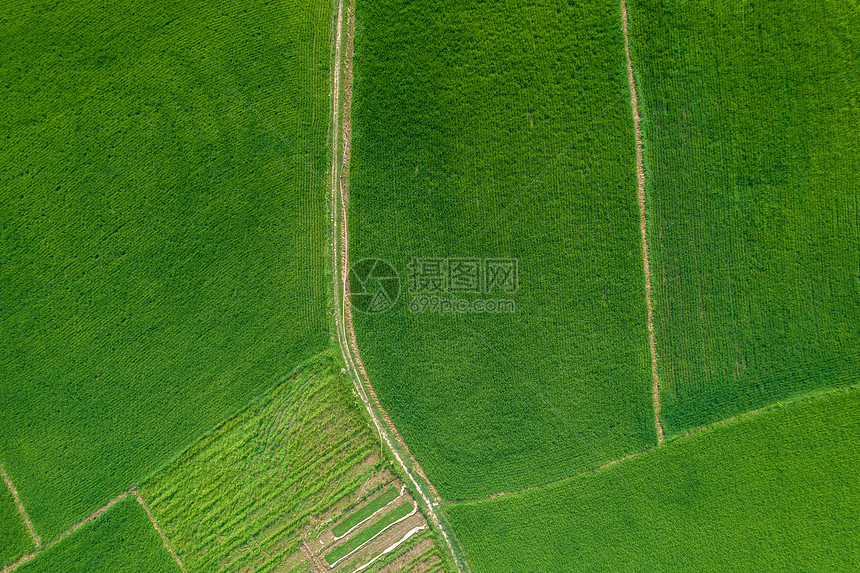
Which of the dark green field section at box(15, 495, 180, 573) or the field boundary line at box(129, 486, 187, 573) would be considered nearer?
the dark green field section at box(15, 495, 180, 573)

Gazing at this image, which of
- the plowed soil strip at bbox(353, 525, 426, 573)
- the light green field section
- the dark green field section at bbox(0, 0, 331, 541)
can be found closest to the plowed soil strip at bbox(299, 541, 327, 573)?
the light green field section

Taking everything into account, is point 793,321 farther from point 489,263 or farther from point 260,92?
point 260,92

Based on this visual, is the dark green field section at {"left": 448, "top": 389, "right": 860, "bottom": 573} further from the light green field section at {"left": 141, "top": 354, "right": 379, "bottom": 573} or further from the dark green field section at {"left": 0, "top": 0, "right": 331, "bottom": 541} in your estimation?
the dark green field section at {"left": 0, "top": 0, "right": 331, "bottom": 541}
